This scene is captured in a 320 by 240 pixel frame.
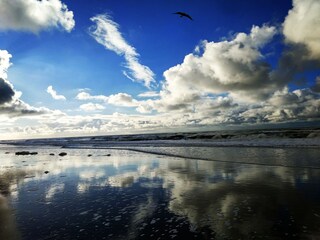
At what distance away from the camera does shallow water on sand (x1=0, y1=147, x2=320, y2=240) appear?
7.25 m

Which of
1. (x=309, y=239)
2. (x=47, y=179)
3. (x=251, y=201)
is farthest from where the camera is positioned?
(x=47, y=179)

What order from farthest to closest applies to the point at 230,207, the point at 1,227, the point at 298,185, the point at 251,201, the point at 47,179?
the point at 47,179
the point at 298,185
the point at 251,201
the point at 230,207
the point at 1,227

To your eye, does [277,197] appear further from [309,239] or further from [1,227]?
[1,227]

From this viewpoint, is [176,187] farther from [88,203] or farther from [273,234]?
[273,234]

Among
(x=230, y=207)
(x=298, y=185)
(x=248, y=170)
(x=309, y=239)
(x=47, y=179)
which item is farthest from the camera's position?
(x=248, y=170)

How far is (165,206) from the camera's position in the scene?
9617 mm

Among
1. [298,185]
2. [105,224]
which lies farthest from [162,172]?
[105,224]

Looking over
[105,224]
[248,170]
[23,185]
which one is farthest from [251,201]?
[23,185]

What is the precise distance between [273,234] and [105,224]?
172 inches

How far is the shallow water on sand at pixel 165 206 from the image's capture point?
7250 millimetres

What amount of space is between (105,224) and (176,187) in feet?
17.1

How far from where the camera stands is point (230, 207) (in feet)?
30.6

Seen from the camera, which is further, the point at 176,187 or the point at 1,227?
the point at 176,187

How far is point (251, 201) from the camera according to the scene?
396 inches
